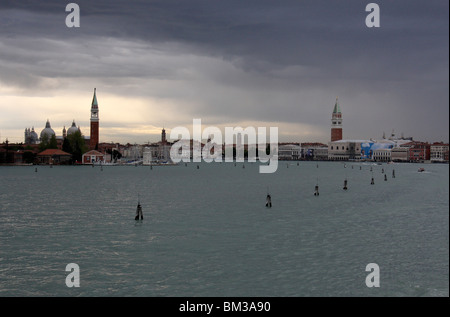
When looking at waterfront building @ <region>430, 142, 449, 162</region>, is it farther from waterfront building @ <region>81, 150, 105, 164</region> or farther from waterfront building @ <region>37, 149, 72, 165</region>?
waterfront building @ <region>37, 149, 72, 165</region>

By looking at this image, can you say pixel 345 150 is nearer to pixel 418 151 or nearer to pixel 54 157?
pixel 418 151

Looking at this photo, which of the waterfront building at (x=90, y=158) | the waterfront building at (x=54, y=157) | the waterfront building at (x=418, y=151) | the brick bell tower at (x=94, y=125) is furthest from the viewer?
the waterfront building at (x=418, y=151)

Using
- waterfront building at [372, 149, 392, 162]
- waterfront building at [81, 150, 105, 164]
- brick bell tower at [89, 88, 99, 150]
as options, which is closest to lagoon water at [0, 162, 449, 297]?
waterfront building at [81, 150, 105, 164]

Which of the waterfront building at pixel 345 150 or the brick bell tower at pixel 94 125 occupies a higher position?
the brick bell tower at pixel 94 125

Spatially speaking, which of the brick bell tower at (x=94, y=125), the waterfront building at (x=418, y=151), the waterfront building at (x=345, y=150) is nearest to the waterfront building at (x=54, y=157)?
the brick bell tower at (x=94, y=125)

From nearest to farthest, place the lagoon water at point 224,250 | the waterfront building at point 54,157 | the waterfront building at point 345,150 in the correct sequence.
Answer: the lagoon water at point 224,250
the waterfront building at point 54,157
the waterfront building at point 345,150

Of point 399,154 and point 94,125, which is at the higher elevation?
point 94,125

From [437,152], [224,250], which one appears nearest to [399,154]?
[437,152]

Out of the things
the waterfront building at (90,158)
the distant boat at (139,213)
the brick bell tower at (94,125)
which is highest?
the brick bell tower at (94,125)

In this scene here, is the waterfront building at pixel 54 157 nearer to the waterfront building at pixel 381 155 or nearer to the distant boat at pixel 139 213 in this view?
the distant boat at pixel 139 213

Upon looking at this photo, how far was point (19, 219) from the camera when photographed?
27062 mm

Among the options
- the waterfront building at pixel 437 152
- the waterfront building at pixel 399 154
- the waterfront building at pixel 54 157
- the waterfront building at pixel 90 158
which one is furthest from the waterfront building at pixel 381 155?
the waterfront building at pixel 54 157

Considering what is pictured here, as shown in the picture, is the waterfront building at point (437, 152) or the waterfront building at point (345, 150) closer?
the waterfront building at point (437, 152)
